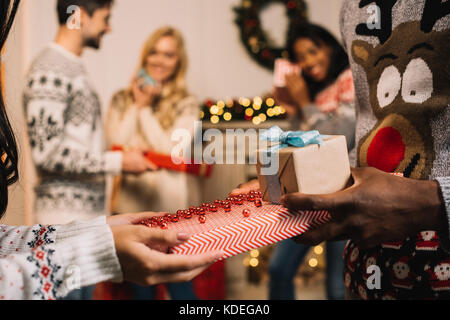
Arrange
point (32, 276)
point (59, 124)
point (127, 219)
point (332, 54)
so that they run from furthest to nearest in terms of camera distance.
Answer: point (332, 54), point (59, 124), point (127, 219), point (32, 276)

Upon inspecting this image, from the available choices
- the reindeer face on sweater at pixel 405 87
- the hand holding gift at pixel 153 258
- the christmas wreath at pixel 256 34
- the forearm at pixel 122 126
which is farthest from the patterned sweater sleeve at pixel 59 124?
the christmas wreath at pixel 256 34

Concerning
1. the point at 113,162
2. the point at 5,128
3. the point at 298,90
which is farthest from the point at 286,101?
the point at 5,128

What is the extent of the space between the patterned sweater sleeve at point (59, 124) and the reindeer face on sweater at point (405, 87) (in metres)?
1.14

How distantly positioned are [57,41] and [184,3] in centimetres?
136

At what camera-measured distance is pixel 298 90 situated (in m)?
2.15

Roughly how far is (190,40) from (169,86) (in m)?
0.70

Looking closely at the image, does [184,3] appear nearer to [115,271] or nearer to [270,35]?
[270,35]

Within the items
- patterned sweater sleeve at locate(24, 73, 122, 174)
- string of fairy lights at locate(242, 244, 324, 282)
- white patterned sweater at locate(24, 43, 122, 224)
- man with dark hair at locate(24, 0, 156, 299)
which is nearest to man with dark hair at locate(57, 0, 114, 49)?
man with dark hair at locate(24, 0, 156, 299)

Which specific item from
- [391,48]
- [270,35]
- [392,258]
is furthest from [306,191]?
[270,35]

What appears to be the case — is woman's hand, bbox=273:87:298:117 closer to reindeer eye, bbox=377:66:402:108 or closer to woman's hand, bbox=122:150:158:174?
woman's hand, bbox=122:150:158:174

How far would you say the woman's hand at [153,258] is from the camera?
59 centimetres

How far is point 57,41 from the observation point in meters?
1.59

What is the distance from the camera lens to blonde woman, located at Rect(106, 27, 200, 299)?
211cm

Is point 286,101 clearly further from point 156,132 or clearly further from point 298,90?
point 156,132
